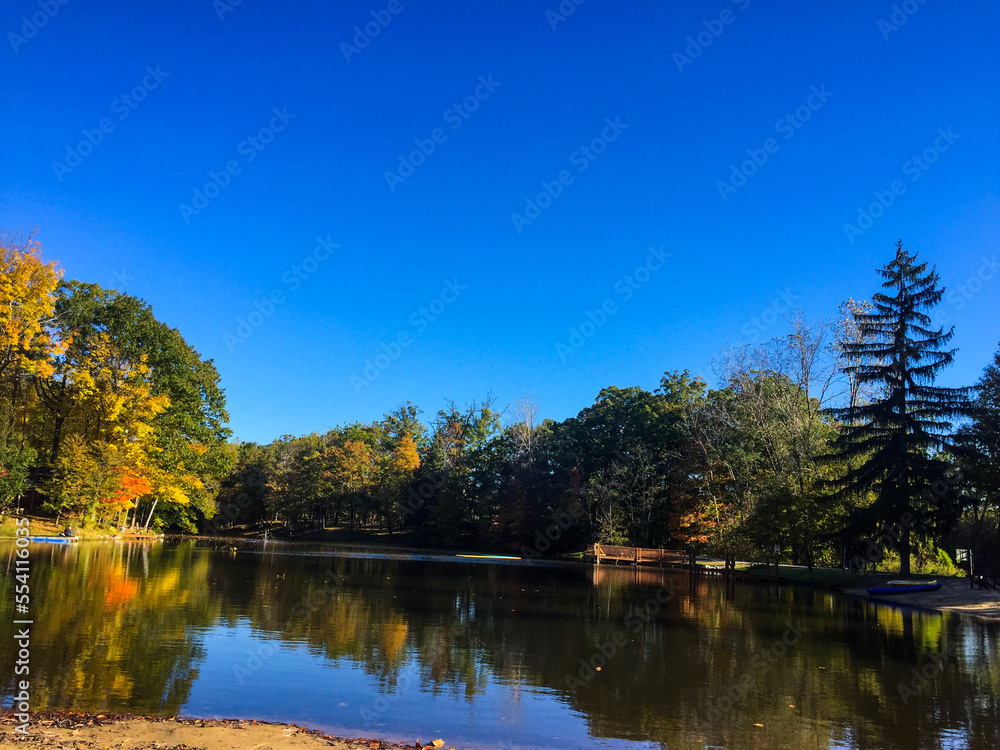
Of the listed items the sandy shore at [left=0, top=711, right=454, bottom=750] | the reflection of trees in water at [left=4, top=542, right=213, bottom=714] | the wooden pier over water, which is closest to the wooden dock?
the wooden pier over water

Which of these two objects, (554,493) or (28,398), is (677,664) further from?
(554,493)

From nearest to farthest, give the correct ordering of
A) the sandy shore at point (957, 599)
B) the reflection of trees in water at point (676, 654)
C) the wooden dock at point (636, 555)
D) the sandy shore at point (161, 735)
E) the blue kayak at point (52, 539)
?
the sandy shore at point (161, 735), the reflection of trees in water at point (676, 654), the sandy shore at point (957, 599), the blue kayak at point (52, 539), the wooden dock at point (636, 555)

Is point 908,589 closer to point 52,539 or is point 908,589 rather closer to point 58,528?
point 52,539

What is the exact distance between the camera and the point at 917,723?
858cm

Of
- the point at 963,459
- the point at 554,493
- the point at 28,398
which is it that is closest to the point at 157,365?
the point at 28,398

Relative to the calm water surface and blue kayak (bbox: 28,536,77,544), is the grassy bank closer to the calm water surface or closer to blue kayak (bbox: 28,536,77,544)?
blue kayak (bbox: 28,536,77,544)

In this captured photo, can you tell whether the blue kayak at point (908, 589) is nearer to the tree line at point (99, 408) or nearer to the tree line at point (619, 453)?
the tree line at point (619, 453)

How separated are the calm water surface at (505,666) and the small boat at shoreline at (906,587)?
16.4 ft

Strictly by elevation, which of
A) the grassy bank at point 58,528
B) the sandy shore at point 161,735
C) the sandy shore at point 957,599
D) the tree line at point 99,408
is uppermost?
the tree line at point 99,408

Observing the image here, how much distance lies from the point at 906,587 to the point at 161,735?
27.3 metres

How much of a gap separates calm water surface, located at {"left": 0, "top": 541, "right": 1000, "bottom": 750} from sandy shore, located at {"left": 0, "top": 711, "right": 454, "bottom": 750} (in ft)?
2.32

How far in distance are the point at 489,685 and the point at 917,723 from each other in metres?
5.73

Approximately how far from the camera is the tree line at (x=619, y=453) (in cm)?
2941

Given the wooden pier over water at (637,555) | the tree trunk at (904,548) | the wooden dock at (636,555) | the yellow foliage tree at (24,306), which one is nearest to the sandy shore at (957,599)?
the tree trunk at (904,548)
